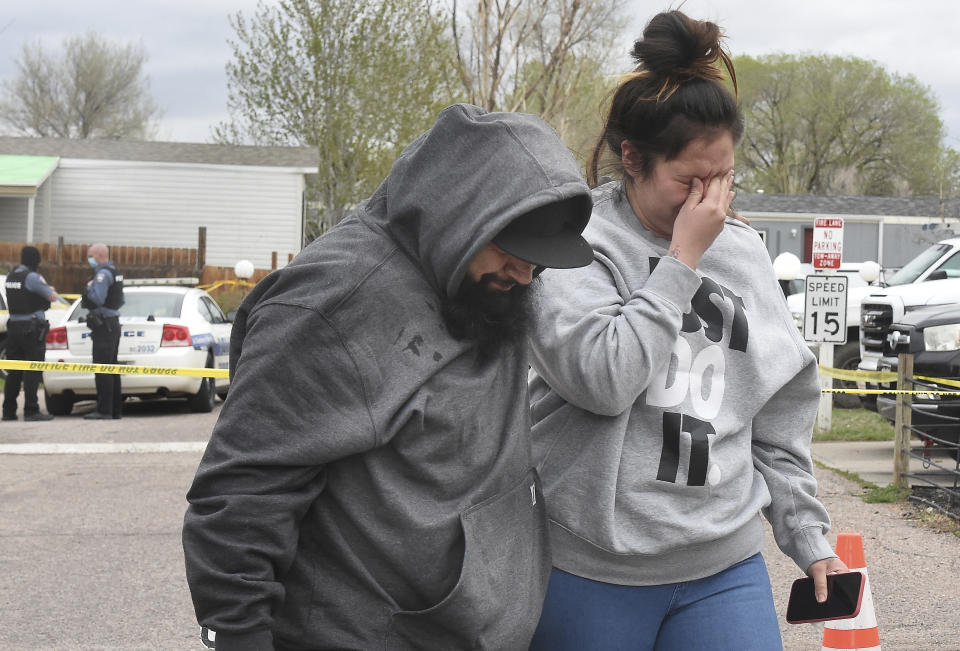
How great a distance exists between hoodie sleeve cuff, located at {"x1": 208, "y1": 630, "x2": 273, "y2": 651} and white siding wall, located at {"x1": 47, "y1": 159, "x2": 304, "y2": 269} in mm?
28688

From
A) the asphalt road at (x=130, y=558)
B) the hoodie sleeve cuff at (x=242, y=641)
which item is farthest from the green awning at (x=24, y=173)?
the hoodie sleeve cuff at (x=242, y=641)

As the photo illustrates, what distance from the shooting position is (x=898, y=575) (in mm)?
6074

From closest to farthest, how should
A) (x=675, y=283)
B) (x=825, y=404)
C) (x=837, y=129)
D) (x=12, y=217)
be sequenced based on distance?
(x=675, y=283)
(x=825, y=404)
(x=12, y=217)
(x=837, y=129)

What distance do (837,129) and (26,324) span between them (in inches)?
1846

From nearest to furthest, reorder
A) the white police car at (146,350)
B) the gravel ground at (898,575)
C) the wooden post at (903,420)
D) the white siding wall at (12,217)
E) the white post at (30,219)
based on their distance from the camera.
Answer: the gravel ground at (898,575) < the wooden post at (903,420) < the white police car at (146,350) < the white post at (30,219) < the white siding wall at (12,217)

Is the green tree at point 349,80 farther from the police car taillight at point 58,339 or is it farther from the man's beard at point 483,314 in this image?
the man's beard at point 483,314

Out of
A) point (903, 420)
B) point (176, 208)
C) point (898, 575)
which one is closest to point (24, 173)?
point (176, 208)

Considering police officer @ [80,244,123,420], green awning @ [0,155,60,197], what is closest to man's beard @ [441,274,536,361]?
police officer @ [80,244,123,420]

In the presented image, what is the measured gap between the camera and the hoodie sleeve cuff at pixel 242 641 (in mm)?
1694

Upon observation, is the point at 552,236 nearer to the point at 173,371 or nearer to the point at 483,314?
the point at 483,314

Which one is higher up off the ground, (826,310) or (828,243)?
(828,243)

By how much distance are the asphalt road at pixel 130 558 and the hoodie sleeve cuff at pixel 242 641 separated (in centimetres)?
344

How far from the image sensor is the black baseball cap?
186 centimetres

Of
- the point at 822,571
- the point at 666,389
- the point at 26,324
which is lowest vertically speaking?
the point at 26,324
